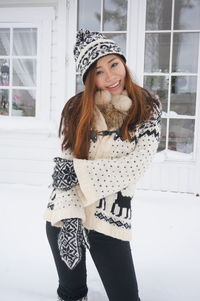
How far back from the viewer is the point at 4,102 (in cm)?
469

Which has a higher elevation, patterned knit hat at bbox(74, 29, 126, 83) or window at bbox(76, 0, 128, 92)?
window at bbox(76, 0, 128, 92)

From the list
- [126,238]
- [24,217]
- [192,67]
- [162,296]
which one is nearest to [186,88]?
[192,67]

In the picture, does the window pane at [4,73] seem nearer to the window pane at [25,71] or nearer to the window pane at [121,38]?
the window pane at [25,71]

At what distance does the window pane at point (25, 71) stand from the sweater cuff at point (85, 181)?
11.2ft

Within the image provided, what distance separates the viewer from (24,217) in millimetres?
3396

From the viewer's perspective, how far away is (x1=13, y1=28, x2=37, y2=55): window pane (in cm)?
448

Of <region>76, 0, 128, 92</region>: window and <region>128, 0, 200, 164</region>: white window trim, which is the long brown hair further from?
<region>76, 0, 128, 92</region>: window

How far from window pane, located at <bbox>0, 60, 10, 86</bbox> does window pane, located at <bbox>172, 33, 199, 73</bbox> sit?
85.4 inches

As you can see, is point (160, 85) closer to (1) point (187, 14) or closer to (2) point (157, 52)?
(2) point (157, 52)

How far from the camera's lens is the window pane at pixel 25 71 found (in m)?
4.53

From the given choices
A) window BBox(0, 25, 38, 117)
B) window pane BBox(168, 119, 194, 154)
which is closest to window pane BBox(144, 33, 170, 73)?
window pane BBox(168, 119, 194, 154)

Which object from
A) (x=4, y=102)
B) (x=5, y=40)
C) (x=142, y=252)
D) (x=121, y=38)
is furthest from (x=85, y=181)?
(x=5, y=40)

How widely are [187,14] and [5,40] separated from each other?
233 centimetres

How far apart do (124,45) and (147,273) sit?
2.90m
